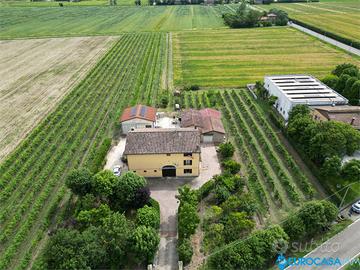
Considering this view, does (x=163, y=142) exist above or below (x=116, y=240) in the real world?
above

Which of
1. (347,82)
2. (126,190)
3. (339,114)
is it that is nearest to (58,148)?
(126,190)

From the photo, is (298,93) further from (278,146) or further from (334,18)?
(334,18)

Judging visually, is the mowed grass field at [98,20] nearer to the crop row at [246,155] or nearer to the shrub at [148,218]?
the crop row at [246,155]

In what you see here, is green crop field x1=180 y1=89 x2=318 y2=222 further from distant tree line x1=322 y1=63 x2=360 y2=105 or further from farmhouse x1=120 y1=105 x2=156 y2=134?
distant tree line x1=322 y1=63 x2=360 y2=105

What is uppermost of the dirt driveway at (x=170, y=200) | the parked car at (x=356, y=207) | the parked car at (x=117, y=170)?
the parked car at (x=117, y=170)

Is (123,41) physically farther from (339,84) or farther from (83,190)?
(83,190)

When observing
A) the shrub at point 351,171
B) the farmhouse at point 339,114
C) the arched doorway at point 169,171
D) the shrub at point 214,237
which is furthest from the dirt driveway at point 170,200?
the farmhouse at point 339,114

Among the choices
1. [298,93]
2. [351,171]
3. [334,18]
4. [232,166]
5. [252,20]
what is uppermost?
[252,20]

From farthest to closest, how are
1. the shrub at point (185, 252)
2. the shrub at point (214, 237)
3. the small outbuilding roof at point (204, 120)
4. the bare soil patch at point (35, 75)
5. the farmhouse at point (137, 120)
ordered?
the bare soil patch at point (35, 75) < the farmhouse at point (137, 120) < the small outbuilding roof at point (204, 120) < the shrub at point (214, 237) < the shrub at point (185, 252)
